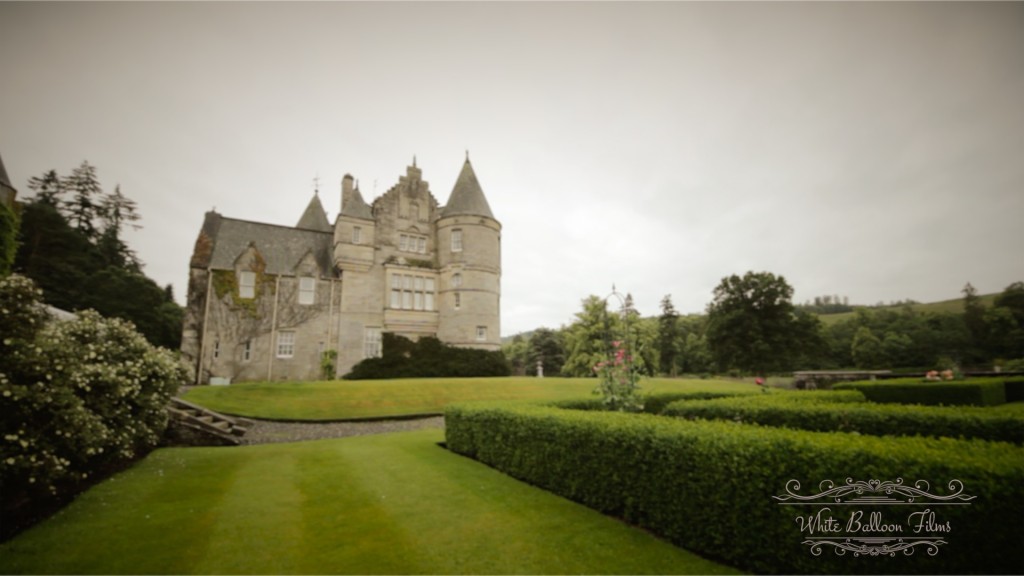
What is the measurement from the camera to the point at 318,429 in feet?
51.6

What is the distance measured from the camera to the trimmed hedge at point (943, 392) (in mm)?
16750

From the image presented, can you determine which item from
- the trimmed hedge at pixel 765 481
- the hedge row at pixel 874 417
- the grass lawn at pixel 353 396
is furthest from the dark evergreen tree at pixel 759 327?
the trimmed hedge at pixel 765 481

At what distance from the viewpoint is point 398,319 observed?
29672 millimetres

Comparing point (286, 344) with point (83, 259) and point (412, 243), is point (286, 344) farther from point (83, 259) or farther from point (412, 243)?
point (83, 259)

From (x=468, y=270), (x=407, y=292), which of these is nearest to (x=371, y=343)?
(x=407, y=292)

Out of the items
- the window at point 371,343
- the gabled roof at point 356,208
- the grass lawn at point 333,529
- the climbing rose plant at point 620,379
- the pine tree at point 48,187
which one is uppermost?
the pine tree at point 48,187

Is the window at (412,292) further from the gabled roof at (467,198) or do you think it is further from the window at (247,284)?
the window at (247,284)

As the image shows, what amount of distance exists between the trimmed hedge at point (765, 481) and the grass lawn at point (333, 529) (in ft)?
1.32

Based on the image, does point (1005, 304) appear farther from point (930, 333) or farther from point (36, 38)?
point (36, 38)

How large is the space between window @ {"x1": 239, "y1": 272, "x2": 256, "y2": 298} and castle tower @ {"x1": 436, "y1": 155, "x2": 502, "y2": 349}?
12.7 meters

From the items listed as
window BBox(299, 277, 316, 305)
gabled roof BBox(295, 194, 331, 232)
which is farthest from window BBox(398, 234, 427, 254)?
gabled roof BBox(295, 194, 331, 232)

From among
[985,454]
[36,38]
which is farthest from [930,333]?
[36,38]

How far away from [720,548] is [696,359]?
2738 inches

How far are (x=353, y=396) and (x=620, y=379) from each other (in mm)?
13978
